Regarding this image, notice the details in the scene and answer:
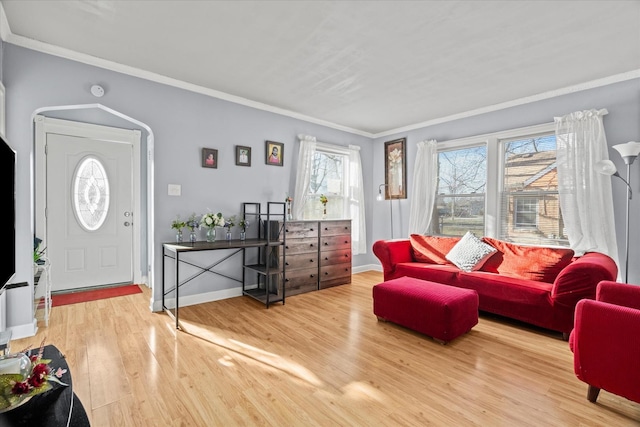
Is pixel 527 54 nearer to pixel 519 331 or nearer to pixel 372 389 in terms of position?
pixel 519 331

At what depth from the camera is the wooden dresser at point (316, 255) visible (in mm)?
4020

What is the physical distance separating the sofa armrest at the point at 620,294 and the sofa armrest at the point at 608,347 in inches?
21.3

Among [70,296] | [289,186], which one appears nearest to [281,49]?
[289,186]

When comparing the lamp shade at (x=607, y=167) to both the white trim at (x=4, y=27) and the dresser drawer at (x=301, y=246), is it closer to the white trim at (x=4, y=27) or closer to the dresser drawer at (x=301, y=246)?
the dresser drawer at (x=301, y=246)

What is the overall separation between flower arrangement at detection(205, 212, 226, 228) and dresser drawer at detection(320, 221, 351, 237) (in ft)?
4.75

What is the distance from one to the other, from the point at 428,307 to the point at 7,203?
2971 millimetres

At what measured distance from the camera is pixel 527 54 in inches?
107

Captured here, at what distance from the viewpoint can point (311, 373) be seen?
2.15 meters

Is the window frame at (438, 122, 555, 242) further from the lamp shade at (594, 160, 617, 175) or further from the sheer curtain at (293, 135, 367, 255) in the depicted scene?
the sheer curtain at (293, 135, 367, 255)

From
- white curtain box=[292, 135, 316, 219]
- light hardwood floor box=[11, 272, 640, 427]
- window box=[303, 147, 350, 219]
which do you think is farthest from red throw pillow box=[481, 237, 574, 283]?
white curtain box=[292, 135, 316, 219]

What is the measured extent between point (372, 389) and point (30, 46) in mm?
3921

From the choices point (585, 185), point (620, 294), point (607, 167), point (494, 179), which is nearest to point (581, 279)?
point (620, 294)

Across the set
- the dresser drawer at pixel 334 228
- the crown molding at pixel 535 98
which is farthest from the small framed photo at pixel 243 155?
the crown molding at pixel 535 98

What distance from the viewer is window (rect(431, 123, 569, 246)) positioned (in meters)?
3.69
